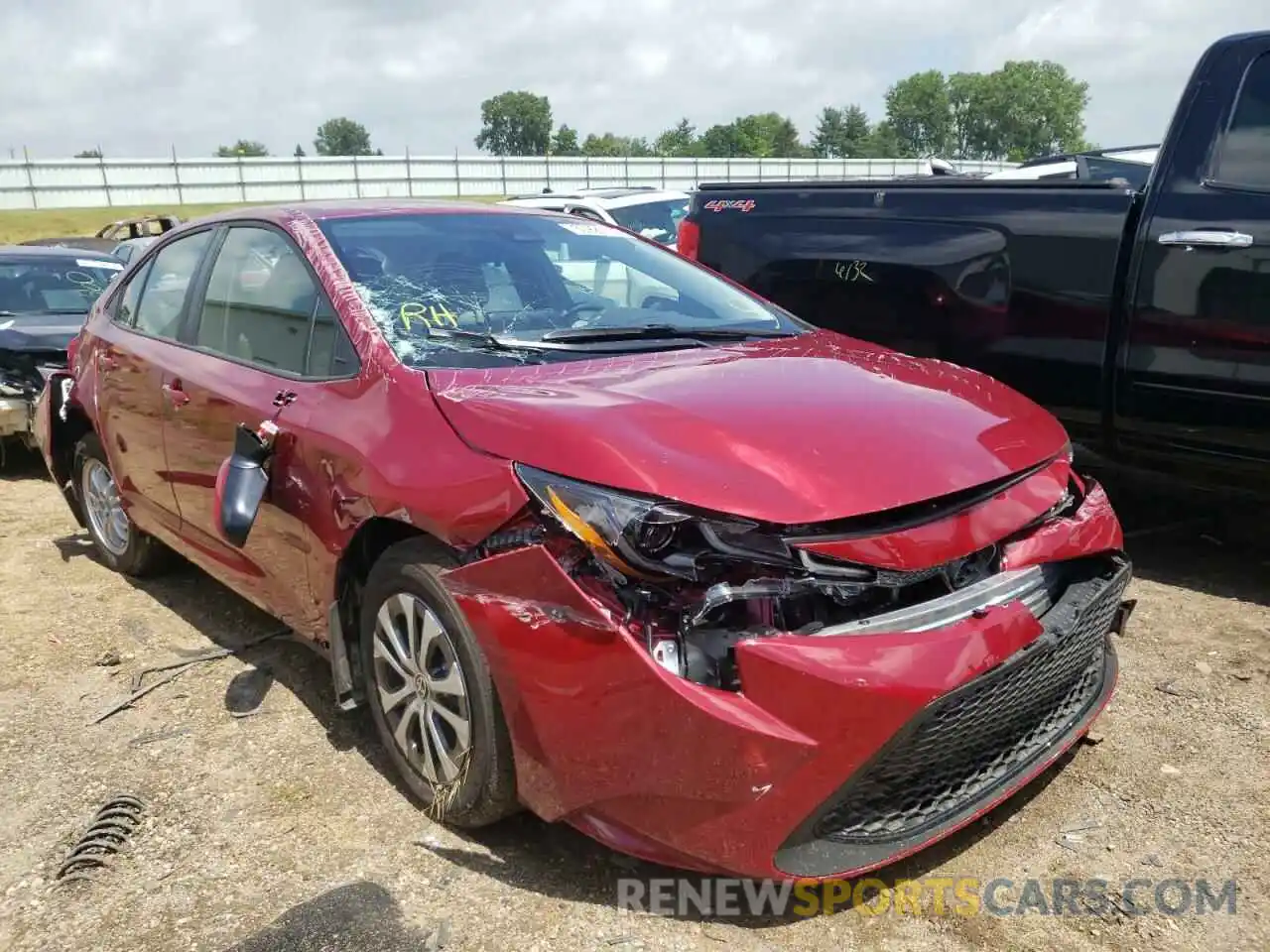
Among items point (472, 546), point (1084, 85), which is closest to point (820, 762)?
point (472, 546)

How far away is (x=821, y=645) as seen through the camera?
6.75 ft

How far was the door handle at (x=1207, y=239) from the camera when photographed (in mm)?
3750

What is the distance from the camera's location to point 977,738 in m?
2.32

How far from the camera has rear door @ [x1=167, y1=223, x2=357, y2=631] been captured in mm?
3045

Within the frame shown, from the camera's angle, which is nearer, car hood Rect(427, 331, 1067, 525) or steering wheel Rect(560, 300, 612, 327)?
car hood Rect(427, 331, 1067, 525)

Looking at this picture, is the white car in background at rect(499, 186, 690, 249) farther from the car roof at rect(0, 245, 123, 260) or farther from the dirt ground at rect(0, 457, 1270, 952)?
the dirt ground at rect(0, 457, 1270, 952)

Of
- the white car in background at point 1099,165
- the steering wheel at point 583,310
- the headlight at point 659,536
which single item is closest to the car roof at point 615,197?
the white car in background at point 1099,165

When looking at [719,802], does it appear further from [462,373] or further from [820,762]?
[462,373]

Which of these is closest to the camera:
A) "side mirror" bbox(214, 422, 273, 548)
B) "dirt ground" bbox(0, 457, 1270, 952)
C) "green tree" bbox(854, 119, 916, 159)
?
"dirt ground" bbox(0, 457, 1270, 952)

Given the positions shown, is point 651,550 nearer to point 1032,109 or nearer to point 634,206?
point 634,206

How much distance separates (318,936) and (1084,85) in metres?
133

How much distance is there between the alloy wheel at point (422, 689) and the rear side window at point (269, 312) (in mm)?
745

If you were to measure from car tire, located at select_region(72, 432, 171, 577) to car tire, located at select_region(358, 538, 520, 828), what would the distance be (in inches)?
84.8

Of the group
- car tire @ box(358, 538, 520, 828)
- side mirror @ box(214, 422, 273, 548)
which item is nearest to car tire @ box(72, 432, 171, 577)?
side mirror @ box(214, 422, 273, 548)
